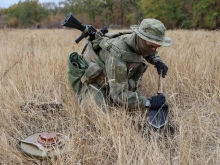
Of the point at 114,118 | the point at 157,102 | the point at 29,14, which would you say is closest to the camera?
the point at 114,118

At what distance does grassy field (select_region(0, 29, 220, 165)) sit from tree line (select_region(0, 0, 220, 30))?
1299 centimetres

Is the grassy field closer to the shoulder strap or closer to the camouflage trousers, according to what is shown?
the camouflage trousers

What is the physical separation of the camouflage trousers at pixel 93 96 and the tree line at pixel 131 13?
1358cm

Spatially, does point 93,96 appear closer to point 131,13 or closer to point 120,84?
point 120,84

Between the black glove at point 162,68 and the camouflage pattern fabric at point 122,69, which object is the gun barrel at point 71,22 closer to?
the camouflage pattern fabric at point 122,69

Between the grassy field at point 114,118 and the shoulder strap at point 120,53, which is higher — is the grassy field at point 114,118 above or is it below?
below

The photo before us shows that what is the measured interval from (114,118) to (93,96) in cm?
50

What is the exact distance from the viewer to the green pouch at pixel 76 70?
2.72 meters

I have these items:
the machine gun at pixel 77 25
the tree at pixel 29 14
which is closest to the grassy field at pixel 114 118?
the machine gun at pixel 77 25

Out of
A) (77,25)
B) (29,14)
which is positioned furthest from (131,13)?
Result: (77,25)

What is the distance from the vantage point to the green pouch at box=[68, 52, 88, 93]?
2.72 meters

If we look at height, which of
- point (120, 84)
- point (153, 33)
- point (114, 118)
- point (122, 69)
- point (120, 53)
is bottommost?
point (114, 118)

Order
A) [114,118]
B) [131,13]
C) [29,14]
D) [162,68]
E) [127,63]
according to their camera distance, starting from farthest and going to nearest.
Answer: [29,14], [131,13], [162,68], [127,63], [114,118]

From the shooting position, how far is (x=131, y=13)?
38562 mm
